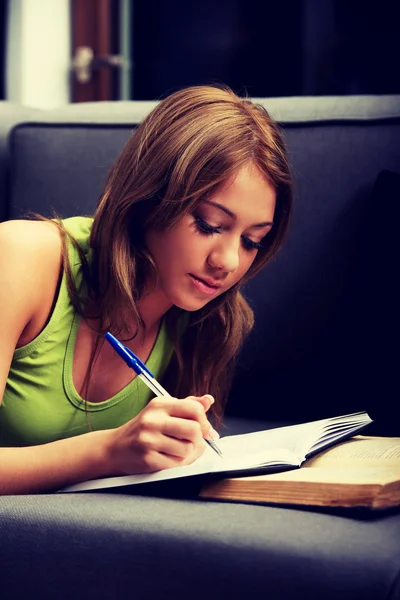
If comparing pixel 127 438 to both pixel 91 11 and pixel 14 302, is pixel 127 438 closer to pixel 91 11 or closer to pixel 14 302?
pixel 14 302

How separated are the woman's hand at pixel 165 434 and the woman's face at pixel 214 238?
0.23 metres

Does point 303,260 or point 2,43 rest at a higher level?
point 2,43

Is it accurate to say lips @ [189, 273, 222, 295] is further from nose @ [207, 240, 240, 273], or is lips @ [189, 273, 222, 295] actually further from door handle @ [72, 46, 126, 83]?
door handle @ [72, 46, 126, 83]

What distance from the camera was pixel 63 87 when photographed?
3906 millimetres

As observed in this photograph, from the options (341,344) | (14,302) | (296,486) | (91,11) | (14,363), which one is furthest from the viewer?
(91,11)

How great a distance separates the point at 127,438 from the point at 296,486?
203 millimetres

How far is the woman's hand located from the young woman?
15 mm

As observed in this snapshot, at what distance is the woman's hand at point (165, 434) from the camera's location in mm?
965

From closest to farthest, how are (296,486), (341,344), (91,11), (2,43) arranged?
(296,486) < (341,344) < (2,43) < (91,11)

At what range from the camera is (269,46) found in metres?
4.20

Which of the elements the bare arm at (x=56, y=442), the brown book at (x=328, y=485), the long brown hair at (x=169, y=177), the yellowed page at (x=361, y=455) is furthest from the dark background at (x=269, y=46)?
the brown book at (x=328, y=485)

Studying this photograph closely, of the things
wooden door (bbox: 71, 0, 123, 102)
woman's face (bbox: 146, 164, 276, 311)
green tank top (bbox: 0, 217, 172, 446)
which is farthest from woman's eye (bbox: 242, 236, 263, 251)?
wooden door (bbox: 71, 0, 123, 102)

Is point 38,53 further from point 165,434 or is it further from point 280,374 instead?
point 165,434

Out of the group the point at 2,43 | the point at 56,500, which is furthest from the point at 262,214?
the point at 2,43
